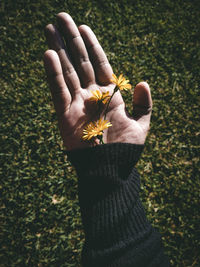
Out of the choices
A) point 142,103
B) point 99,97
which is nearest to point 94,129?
point 99,97

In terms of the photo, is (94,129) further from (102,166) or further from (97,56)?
(97,56)

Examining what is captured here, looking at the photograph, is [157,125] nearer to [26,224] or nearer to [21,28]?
[26,224]

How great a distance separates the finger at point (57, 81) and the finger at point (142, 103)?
0.83 metres

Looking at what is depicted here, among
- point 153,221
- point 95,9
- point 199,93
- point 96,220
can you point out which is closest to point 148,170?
point 153,221

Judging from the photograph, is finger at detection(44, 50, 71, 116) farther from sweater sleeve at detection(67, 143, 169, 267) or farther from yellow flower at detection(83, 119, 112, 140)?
sweater sleeve at detection(67, 143, 169, 267)

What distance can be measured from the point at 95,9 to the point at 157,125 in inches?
117

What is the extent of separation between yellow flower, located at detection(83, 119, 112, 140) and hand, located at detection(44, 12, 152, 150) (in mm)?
121

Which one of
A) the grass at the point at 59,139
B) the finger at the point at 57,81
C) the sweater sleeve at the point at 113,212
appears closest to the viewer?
the sweater sleeve at the point at 113,212

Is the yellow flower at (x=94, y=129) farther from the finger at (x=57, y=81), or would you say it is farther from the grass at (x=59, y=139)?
the grass at (x=59, y=139)

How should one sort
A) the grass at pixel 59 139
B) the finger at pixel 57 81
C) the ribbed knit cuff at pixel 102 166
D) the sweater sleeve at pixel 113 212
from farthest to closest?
1. the grass at pixel 59 139
2. the finger at pixel 57 81
3. the ribbed knit cuff at pixel 102 166
4. the sweater sleeve at pixel 113 212

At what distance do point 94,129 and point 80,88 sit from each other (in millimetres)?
687

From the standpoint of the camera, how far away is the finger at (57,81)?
89.0 inches

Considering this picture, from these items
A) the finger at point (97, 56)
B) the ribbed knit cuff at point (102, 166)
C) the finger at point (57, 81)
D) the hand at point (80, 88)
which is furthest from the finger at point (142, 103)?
the finger at point (57, 81)

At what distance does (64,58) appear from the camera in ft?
8.13
